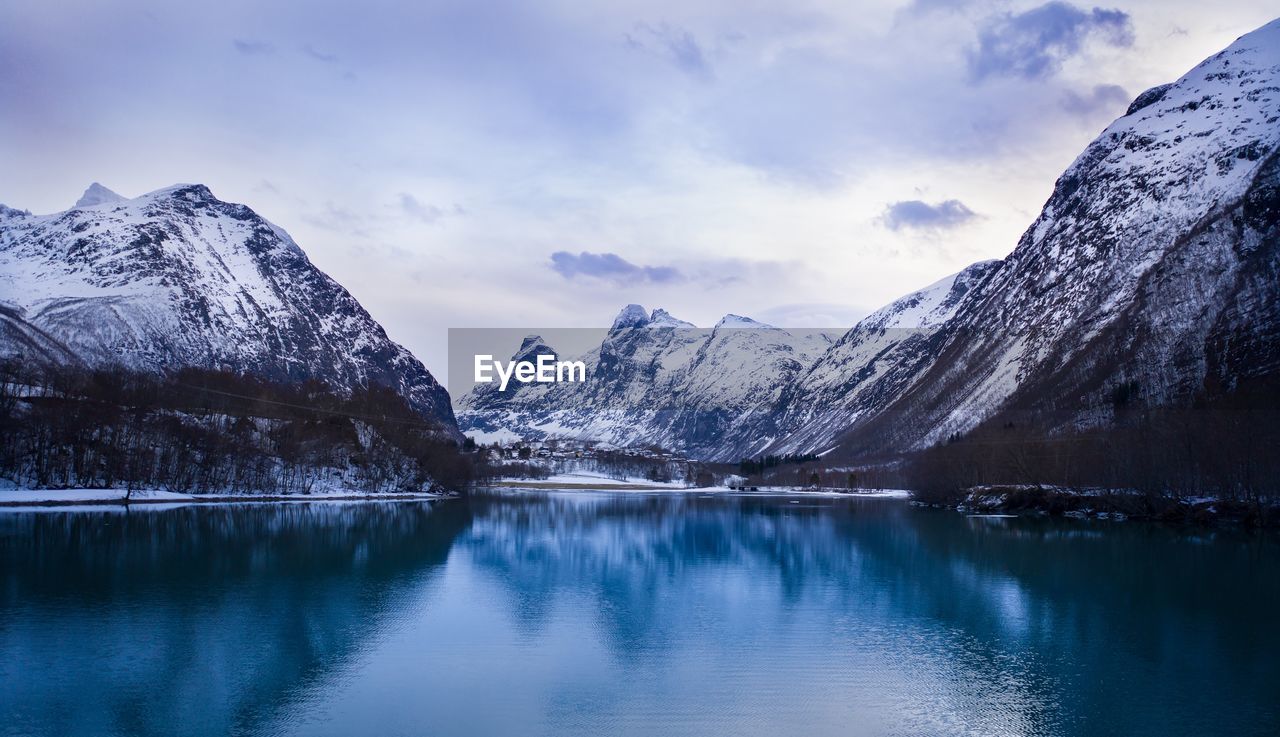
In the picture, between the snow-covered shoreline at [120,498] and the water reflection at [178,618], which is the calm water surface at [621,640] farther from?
the snow-covered shoreline at [120,498]

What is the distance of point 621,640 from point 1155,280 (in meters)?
149

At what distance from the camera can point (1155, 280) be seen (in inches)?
5758

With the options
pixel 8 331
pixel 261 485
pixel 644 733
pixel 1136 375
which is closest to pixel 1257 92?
pixel 1136 375

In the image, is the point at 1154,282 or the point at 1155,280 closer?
the point at 1154,282

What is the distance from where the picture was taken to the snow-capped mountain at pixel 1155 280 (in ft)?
399

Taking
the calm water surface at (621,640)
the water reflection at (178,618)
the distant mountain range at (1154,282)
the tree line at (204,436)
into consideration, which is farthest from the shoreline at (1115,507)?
the tree line at (204,436)

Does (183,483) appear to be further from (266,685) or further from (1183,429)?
(1183,429)

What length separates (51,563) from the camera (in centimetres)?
3588

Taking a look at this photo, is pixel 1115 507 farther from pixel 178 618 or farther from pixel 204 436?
pixel 204 436

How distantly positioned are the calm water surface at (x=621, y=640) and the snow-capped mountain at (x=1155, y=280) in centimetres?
8372

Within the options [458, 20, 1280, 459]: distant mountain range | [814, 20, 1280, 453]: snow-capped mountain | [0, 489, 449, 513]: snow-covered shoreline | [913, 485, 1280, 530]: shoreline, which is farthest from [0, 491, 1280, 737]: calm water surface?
[814, 20, 1280, 453]: snow-capped mountain

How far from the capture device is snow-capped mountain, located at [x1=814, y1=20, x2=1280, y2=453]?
122m

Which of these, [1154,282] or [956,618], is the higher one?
[1154,282]

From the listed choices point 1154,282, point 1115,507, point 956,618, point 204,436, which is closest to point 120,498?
point 204,436
